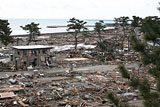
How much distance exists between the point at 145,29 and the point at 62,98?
10.2 metres

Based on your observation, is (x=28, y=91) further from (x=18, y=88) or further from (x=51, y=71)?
(x=51, y=71)

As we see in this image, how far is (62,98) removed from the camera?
17.0 m

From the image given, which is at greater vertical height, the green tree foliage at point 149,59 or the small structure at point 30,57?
the green tree foliage at point 149,59

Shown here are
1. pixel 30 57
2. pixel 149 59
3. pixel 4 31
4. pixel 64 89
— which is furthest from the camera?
pixel 4 31

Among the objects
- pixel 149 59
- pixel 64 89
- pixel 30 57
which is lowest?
pixel 64 89

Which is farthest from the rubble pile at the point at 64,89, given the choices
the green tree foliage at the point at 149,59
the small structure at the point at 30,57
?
the green tree foliage at the point at 149,59

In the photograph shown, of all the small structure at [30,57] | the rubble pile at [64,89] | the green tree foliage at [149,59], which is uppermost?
the green tree foliage at [149,59]

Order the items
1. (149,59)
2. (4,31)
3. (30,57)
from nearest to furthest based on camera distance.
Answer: (149,59) → (30,57) → (4,31)

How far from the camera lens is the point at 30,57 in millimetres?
28984

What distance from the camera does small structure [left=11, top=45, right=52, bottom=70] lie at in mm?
28625

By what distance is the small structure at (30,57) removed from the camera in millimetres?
28625

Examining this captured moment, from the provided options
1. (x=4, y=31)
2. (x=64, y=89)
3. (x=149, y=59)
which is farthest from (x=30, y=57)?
(x=149, y=59)

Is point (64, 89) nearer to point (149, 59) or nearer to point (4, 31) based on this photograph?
point (149, 59)

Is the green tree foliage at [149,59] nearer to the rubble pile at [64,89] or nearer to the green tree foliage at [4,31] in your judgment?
the rubble pile at [64,89]
